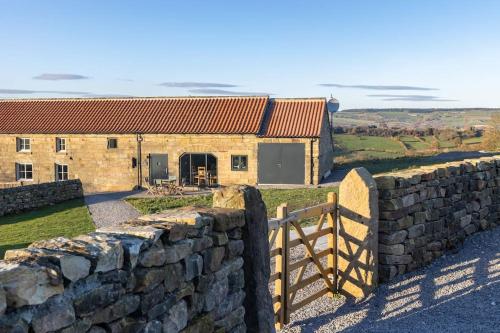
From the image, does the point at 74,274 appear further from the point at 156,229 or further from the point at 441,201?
the point at 441,201

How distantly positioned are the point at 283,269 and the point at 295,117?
2151 cm

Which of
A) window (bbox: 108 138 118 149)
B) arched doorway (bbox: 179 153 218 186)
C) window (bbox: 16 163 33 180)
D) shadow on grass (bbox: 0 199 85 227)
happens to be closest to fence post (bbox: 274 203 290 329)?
shadow on grass (bbox: 0 199 85 227)

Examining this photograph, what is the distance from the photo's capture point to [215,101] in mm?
A: 30625

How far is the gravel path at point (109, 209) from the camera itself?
1827 centimetres

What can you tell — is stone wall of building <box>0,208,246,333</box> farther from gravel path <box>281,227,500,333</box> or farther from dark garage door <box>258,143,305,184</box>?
dark garage door <box>258,143,305,184</box>

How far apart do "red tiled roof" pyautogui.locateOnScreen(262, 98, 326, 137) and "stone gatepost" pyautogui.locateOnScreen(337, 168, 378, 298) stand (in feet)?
59.5

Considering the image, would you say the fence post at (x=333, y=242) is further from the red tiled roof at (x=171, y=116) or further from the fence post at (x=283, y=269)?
the red tiled roof at (x=171, y=116)

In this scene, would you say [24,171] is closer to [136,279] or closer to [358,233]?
[358,233]

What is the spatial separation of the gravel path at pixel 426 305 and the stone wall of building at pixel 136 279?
2820mm

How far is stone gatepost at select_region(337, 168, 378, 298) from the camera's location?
8.36m

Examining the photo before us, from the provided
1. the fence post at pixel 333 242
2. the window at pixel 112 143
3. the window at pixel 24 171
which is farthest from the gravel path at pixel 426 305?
the window at pixel 24 171

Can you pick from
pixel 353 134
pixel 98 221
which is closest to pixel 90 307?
pixel 98 221

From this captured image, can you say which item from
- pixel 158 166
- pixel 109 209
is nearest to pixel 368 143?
pixel 158 166

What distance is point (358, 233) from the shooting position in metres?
8.48
